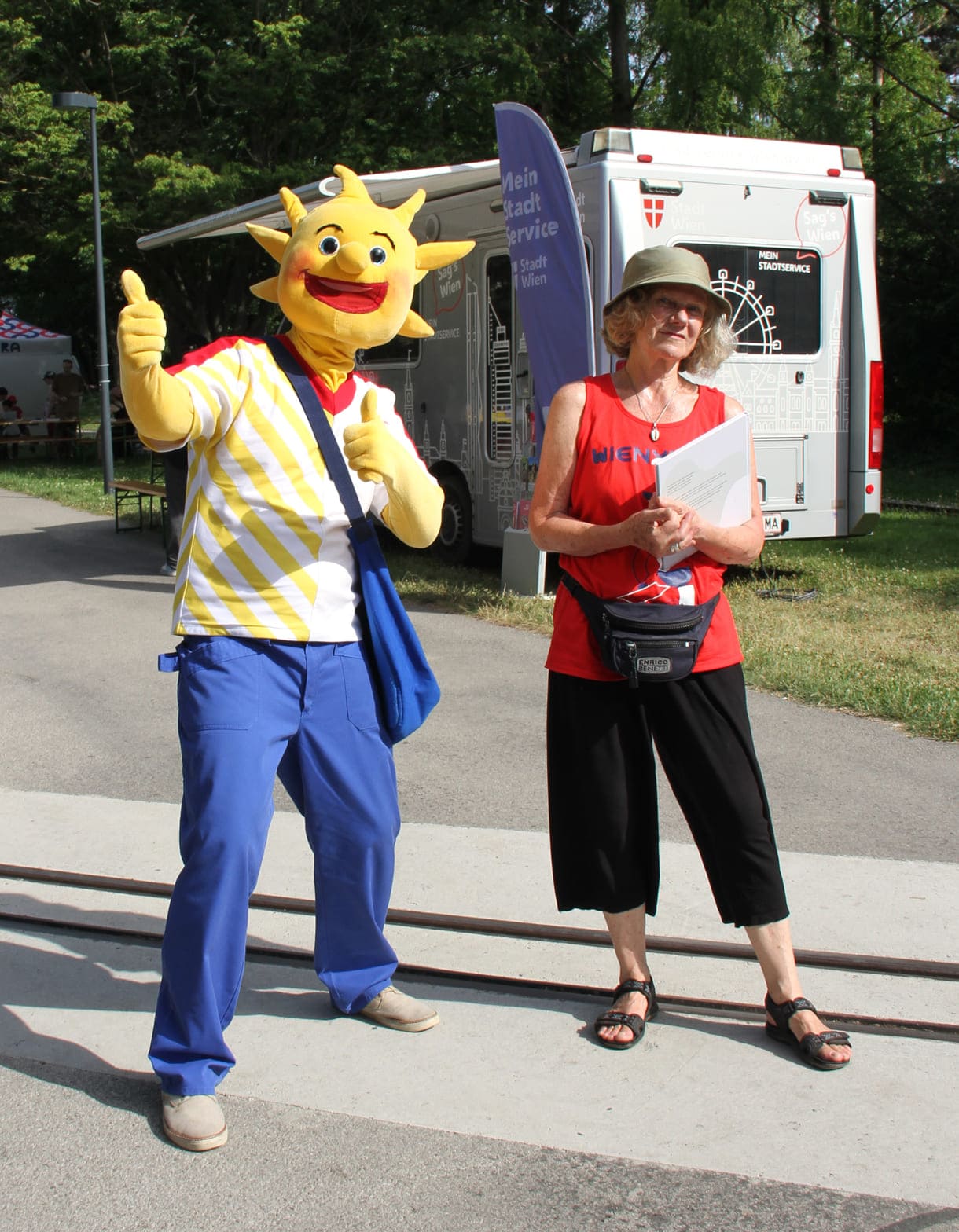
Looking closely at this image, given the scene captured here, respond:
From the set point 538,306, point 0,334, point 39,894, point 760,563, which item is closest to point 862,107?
point 760,563

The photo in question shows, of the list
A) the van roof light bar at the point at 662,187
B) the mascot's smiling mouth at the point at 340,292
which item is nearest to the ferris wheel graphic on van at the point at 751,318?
the van roof light bar at the point at 662,187

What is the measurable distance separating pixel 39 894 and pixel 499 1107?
197 centimetres

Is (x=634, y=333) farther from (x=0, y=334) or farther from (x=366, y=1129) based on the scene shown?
(x=0, y=334)

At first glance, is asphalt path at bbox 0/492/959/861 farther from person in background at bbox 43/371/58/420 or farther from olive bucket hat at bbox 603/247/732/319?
person in background at bbox 43/371/58/420

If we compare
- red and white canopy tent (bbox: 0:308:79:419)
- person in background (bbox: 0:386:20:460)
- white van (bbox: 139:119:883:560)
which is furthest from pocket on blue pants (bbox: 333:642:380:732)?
red and white canopy tent (bbox: 0:308:79:419)

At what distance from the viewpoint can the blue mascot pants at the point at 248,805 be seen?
2.98 m

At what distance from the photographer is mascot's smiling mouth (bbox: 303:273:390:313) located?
10.7ft

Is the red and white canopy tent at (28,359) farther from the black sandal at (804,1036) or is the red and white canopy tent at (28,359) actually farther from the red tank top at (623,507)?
the black sandal at (804,1036)

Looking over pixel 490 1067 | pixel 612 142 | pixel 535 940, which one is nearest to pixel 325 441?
pixel 490 1067

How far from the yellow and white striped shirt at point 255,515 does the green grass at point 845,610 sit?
13.1ft

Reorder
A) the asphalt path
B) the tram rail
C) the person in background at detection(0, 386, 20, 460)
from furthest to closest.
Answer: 1. the person in background at detection(0, 386, 20, 460)
2. the asphalt path
3. the tram rail

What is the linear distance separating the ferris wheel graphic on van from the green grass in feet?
5.87

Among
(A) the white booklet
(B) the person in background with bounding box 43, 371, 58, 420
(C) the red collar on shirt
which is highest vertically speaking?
(B) the person in background with bounding box 43, 371, 58, 420

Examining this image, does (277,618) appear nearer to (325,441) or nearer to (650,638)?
(325,441)
